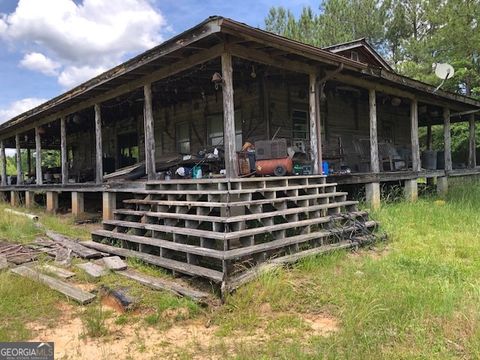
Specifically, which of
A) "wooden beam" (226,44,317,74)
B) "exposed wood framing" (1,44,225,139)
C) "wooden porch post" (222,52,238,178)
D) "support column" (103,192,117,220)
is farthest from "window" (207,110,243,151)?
"wooden porch post" (222,52,238,178)

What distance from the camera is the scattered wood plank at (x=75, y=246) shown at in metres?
6.88

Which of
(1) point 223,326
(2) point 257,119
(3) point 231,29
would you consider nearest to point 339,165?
(2) point 257,119

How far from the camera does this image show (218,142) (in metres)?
11.6

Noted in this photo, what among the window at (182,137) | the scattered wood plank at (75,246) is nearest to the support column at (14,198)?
the window at (182,137)

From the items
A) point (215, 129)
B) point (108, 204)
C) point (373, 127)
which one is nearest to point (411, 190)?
point (373, 127)

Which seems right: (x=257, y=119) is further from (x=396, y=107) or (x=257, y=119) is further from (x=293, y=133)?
(x=396, y=107)

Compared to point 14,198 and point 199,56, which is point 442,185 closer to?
point 199,56

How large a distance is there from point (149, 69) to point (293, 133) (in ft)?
14.8

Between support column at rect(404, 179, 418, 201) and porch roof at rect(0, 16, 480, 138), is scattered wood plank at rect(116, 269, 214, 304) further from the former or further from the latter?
support column at rect(404, 179, 418, 201)

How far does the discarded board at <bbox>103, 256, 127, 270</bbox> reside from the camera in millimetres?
6069

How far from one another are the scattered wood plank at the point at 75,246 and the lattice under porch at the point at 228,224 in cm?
24

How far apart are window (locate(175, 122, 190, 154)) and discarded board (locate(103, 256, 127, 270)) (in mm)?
6574

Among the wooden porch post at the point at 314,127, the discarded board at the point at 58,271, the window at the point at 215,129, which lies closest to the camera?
the discarded board at the point at 58,271

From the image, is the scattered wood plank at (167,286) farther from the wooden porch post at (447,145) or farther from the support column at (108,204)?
the wooden porch post at (447,145)
